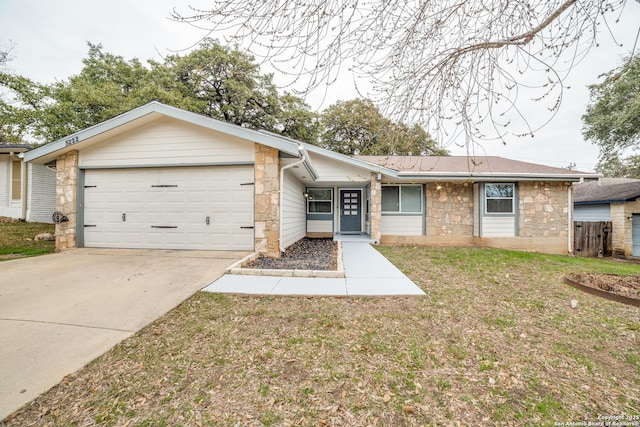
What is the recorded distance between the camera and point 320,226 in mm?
11570

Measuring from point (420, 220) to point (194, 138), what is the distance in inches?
330

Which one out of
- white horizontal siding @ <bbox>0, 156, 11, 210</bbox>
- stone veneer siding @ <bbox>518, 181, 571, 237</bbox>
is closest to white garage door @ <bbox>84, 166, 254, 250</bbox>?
white horizontal siding @ <bbox>0, 156, 11, 210</bbox>

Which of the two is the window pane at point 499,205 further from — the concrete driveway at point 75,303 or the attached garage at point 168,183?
the concrete driveway at point 75,303

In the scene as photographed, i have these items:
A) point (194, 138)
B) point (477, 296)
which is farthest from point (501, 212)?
point (194, 138)

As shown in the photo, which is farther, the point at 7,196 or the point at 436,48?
the point at 7,196

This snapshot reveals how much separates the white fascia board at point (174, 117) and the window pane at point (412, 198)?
582cm

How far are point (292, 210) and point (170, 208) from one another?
357 cm

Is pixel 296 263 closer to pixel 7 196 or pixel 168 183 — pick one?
pixel 168 183

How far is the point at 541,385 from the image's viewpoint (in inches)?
79.0

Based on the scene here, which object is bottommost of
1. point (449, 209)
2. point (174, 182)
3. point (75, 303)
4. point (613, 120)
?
point (75, 303)

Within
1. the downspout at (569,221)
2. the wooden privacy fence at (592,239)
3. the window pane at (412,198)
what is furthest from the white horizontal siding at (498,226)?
the wooden privacy fence at (592,239)

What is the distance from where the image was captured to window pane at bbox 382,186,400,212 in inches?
401

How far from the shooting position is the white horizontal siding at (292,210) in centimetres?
744

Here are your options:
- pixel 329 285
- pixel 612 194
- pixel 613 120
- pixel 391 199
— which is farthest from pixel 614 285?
pixel 612 194
